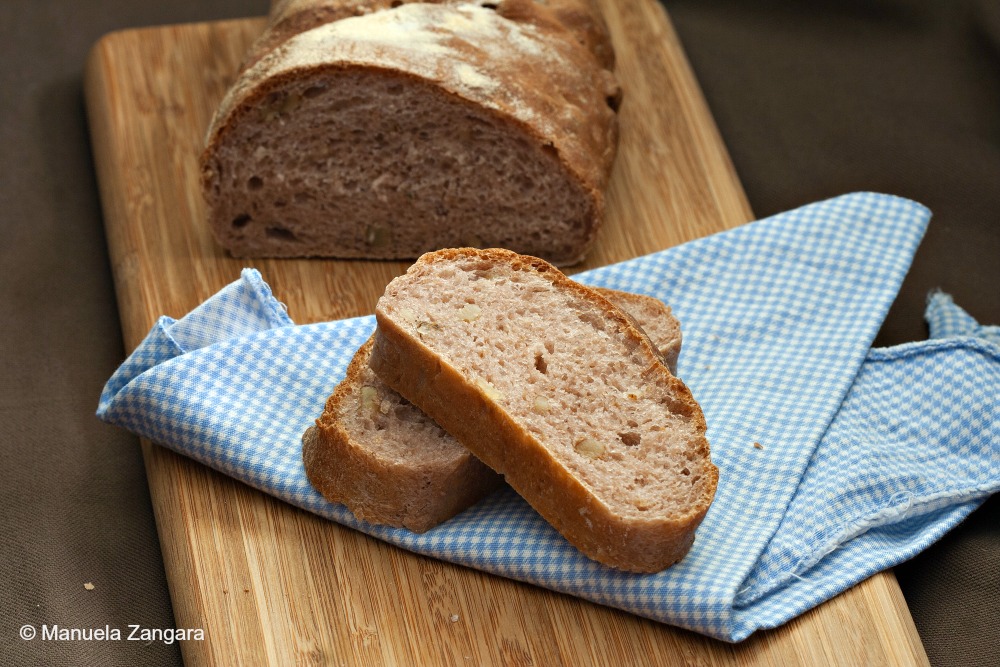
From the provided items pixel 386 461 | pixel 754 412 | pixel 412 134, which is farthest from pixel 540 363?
pixel 412 134

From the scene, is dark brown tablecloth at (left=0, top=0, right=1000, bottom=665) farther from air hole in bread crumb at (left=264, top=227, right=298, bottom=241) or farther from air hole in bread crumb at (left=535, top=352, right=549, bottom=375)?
air hole in bread crumb at (left=535, top=352, right=549, bottom=375)

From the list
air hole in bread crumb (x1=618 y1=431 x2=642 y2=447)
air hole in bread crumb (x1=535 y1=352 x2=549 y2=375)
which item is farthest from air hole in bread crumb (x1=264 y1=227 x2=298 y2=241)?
air hole in bread crumb (x1=618 y1=431 x2=642 y2=447)

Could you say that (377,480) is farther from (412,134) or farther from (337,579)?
(412,134)

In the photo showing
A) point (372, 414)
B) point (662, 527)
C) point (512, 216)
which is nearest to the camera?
point (662, 527)

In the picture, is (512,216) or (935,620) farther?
(512,216)

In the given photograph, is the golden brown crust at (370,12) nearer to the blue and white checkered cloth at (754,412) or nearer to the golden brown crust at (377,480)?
the blue and white checkered cloth at (754,412)

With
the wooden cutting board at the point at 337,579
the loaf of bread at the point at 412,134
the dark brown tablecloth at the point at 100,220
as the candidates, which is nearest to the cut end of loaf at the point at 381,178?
the loaf of bread at the point at 412,134

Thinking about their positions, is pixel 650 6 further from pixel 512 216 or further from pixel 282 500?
pixel 282 500

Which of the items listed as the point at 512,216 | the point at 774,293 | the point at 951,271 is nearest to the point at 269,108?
the point at 512,216
